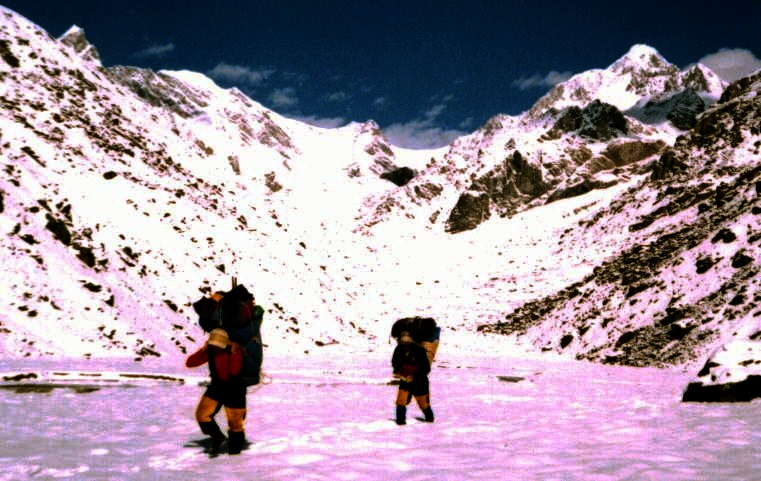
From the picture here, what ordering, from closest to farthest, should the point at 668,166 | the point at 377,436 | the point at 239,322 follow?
the point at 239,322, the point at 377,436, the point at 668,166

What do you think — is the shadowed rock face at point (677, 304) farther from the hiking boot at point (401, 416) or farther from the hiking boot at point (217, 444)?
the hiking boot at point (217, 444)

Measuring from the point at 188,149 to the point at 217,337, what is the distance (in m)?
39.9

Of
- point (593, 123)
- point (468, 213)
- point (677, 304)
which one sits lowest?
point (677, 304)

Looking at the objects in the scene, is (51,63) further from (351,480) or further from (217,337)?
(351,480)

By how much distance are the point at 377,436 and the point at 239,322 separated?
98.4 inches

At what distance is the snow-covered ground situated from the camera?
5.50 m

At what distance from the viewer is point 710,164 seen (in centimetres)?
6100

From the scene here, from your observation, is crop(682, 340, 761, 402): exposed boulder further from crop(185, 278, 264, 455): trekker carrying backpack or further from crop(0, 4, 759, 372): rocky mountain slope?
crop(185, 278, 264, 455): trekker carrying backpack

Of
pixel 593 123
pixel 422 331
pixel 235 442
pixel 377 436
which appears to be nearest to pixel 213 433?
pixel 235 442

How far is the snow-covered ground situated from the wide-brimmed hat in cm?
127

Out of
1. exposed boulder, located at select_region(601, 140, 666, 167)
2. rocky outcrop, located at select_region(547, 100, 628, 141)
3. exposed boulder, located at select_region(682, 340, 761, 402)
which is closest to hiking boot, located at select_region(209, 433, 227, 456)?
exposed boulder, located at select_region(682, 340, 761, 402)

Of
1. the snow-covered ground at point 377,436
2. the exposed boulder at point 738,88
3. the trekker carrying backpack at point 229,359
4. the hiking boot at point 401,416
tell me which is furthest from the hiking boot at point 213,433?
the exposed boulder at point 738,88

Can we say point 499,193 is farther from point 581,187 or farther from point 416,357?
point 416,357

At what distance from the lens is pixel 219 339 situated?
6879 mm
